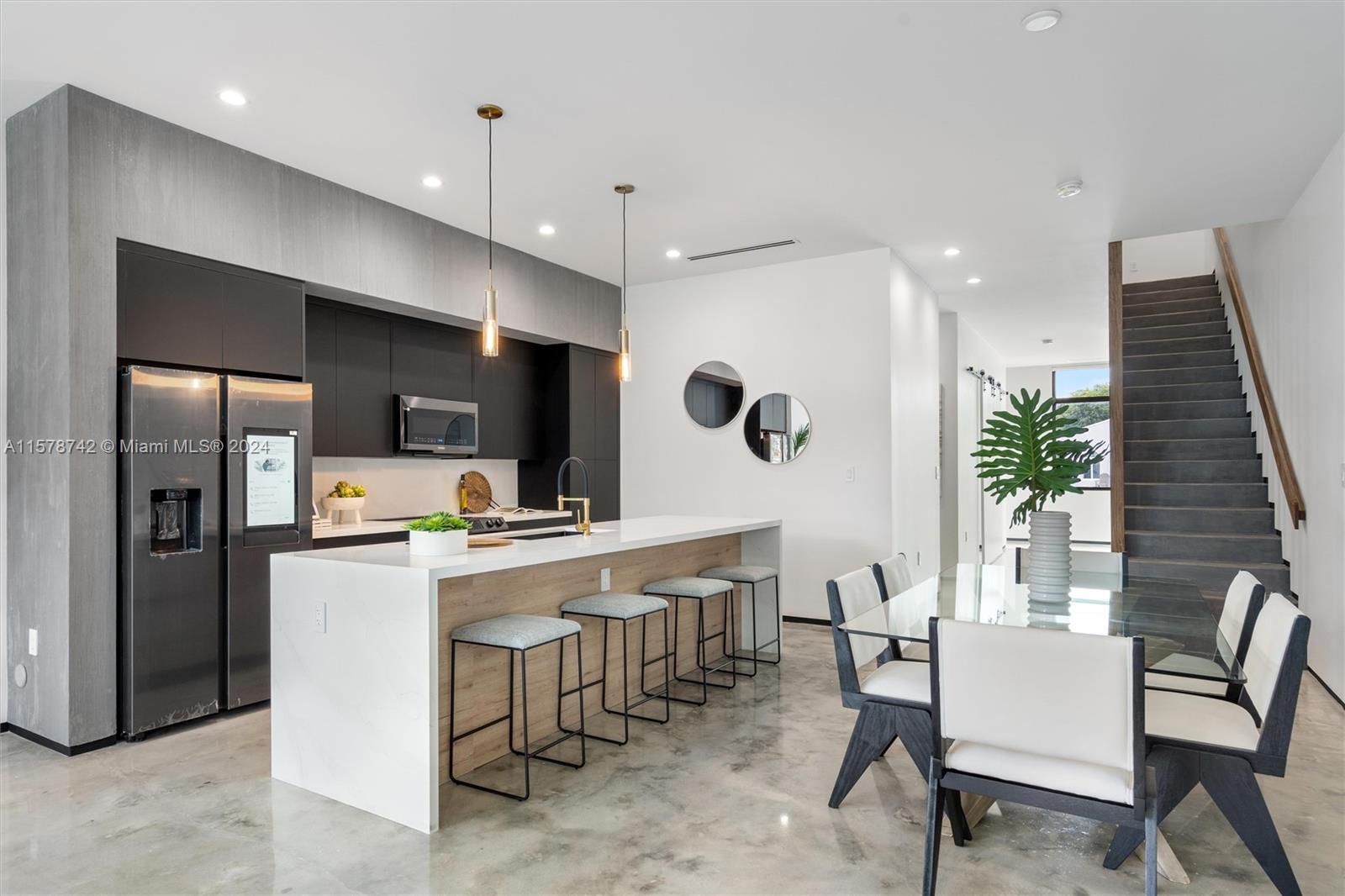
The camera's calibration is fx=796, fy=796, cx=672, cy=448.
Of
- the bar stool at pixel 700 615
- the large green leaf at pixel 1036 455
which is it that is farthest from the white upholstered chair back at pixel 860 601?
the bar stool at pixel 700 615

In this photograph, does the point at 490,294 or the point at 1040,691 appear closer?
the point at 1040,691

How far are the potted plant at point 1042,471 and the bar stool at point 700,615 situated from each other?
1425 mm

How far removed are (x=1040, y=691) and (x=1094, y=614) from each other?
0.90 meters

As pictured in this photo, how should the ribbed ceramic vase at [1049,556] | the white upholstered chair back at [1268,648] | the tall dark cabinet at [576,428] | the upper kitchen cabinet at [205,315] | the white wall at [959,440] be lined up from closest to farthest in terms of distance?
the white upholstered chair back at [1268,648] → the ribbed ceramic vase at [1049,556] → the upper kitchen cabinet at [205,315] → the tall dark cabinet at [576,428] → the white wall at [959,440]

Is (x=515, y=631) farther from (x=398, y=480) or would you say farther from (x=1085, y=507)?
(x=1085, y=507)

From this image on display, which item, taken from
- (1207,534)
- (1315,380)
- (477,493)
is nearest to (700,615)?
(477,493)

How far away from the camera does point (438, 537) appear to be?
9.16 ft

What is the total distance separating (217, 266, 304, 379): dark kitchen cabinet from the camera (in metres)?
3.74

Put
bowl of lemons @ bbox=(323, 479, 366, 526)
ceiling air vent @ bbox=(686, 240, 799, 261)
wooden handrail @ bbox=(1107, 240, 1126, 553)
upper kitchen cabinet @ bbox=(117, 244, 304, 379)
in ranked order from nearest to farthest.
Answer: upper kitchen cabinet @ bbox=(117, 244, 304, 379)
bowl of lemons @ bbox=(323, 479, 366, 526)
wooden handrail @ bbox=(1107, 240, 1126, 553)
ceiling air vent @ bbox=(686, 240, 799, 261)

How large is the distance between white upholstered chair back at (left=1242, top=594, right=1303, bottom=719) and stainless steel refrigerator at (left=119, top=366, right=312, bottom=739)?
3899mm

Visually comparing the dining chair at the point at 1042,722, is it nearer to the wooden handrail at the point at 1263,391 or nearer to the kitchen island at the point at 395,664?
the kitchen island at the point at 395,664

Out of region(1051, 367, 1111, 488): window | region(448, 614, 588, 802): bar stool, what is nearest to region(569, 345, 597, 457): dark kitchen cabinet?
region(448, 614, 588, 802): bar stool

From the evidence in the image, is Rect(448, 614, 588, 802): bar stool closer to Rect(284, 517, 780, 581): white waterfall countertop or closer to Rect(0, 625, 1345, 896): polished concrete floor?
Rect(0, 625, 1345, 896): polished concrete floor

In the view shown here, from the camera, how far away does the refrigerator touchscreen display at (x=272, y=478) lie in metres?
3.78
